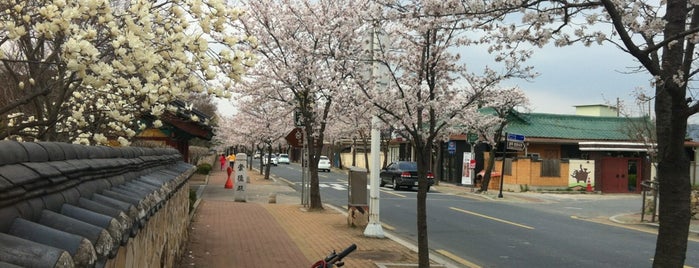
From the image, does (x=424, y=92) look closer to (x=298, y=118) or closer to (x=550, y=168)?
(x=298, y=118)

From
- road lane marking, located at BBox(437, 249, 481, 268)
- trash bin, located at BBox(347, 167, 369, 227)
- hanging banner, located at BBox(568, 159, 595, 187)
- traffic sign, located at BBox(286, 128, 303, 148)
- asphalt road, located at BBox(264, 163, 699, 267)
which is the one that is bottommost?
road lane marking, located at BBox(437, 249, 481, 268)

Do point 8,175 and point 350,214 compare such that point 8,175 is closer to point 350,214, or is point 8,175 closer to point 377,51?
point 377,51

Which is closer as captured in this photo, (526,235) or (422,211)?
(422,211)

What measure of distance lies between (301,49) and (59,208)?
13.2 m

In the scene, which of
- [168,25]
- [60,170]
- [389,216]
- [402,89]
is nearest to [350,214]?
[389,216]

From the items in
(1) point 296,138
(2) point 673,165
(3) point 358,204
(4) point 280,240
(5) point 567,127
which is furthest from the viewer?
(5) point 567,127

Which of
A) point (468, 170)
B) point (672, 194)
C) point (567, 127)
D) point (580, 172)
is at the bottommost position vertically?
point (468, 170)

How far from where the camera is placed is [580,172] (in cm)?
3409

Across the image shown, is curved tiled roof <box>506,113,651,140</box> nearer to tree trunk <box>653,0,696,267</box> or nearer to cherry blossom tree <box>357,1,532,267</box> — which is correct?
cherry blossom tree <box>357,1,532,267</box>

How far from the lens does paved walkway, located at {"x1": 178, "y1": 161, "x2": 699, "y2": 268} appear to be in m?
9.61

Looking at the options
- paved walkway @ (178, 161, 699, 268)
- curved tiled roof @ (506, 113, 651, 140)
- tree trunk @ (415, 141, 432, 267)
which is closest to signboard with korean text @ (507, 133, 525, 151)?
curved tiled roof @ (506, 113, 651, 140)

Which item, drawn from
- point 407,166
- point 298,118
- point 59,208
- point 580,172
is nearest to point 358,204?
point 298,118

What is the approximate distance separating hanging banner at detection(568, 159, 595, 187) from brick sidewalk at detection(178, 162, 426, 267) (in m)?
20.8

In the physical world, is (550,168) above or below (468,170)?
above
